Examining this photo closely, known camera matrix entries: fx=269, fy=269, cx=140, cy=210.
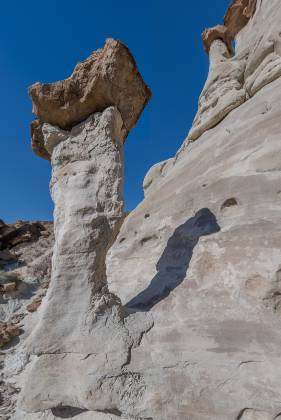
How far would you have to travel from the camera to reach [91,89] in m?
3.79

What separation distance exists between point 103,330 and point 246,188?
2.61m

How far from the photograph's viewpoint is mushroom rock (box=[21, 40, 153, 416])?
8.73 ft

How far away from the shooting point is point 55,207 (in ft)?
12.0

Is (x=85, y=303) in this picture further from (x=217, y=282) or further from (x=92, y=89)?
(x=92, y=89)

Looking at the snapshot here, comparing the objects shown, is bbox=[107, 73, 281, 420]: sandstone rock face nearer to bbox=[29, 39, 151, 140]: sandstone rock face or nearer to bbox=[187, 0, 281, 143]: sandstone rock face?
bbox=[187, 0, 281, 143]: sandstone rock face

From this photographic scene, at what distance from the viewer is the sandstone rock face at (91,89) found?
377cm

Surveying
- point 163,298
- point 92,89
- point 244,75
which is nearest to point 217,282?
point 163,298

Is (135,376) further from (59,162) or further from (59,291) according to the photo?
(59,162)

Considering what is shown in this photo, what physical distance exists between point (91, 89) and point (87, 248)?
7.35 feet

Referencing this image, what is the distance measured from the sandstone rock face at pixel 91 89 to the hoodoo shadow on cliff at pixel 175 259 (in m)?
2.07

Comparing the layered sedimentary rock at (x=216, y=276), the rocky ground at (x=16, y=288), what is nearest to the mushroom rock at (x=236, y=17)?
the layered sedimentary rock at (x=216, y=276)

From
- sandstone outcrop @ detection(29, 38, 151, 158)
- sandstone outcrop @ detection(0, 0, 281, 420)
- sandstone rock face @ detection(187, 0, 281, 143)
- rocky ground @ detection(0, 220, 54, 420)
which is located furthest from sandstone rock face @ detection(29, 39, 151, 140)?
rocky ground @ detection(0, 220, 54, 420)

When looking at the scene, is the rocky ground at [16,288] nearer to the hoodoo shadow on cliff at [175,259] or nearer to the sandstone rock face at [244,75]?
the hoodoo shadow on cliff at [175,259]

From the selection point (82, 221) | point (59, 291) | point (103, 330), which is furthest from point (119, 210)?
point (103, 330)
